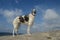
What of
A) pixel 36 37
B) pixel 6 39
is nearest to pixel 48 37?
pixel 36 37

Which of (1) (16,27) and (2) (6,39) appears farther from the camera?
(1) (16,27)

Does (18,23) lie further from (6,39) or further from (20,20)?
(6,39)

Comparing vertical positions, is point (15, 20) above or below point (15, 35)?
above

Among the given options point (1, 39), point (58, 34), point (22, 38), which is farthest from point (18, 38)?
point (58, 34)

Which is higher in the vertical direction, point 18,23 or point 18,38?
point 18,23

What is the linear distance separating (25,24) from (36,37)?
2800 millimetres

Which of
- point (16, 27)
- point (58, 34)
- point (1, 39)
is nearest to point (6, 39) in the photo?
point (1, 39)

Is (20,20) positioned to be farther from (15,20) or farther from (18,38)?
(18,38)

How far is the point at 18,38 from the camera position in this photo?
91.0 ft

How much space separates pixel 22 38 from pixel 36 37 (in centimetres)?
170

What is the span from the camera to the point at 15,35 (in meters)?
30.2

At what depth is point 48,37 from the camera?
2816cm

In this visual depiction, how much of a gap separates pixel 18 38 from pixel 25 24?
283 centimetres

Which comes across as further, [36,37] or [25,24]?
[25,24]
